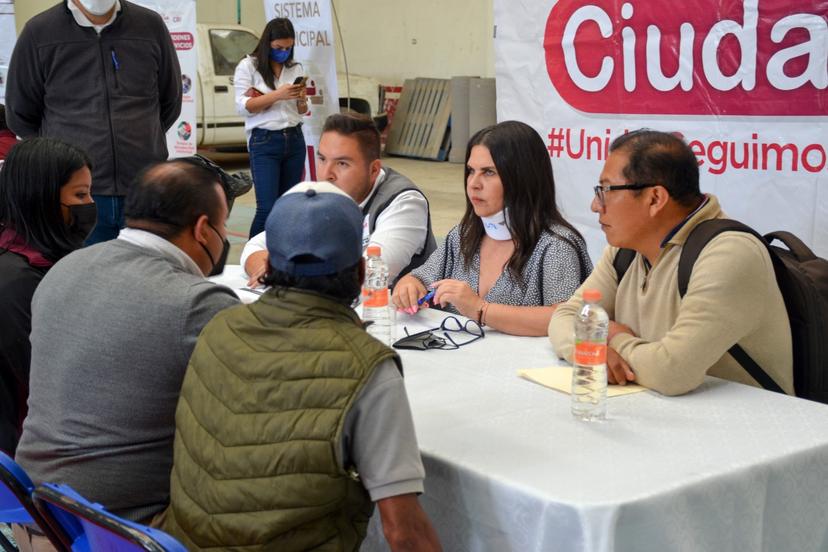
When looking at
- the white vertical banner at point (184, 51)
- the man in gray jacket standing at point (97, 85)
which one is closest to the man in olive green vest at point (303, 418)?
the man in gray jacket standing at point (97, 85)

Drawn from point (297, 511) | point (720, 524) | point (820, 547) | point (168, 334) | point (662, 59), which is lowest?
point (820, 547)

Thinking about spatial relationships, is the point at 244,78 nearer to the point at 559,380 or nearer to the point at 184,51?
the point at 184,51

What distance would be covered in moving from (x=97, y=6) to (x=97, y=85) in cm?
31

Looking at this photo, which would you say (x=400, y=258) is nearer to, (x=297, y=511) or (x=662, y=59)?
(x=662, y=59)

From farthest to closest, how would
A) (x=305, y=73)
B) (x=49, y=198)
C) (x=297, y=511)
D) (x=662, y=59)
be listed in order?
(x=305, y=73), (x=662, y=59), (x=49, y=198), (x=297, y=511)

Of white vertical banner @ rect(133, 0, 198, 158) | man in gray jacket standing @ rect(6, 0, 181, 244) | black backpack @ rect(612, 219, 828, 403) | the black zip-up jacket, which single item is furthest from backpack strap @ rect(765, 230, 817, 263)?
white vertical banner @ rect(133, 0, 198, 158)

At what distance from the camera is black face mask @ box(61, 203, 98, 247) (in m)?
2.53

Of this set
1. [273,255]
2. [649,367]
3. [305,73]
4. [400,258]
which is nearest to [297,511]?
[273,255]

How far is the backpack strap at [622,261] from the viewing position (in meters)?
2.32

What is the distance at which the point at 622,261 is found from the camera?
7.66ft

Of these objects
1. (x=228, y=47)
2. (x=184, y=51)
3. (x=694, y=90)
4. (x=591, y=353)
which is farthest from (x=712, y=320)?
(x=228, y=47)

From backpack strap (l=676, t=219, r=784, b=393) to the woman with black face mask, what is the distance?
1479 millimetres

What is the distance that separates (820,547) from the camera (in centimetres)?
175

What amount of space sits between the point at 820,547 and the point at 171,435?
3.86 ft
